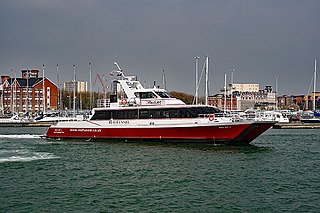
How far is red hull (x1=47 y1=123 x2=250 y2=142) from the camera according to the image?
34156 mm

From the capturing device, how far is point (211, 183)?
20.7m

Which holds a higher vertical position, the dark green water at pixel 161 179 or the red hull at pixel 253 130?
the red hull at pixel 253 130

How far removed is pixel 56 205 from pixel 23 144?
23.4m

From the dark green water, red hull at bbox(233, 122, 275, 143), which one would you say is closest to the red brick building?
the dark green water

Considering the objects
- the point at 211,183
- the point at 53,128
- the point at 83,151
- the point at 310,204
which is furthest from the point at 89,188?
the point at 53,128

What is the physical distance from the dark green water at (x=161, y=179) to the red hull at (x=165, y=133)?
3.57ft

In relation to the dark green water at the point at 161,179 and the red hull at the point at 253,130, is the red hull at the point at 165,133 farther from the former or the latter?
the dark green water at the point at 161,179

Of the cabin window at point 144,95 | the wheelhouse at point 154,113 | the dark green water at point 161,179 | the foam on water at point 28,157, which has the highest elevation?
the cabin window at point 144,95

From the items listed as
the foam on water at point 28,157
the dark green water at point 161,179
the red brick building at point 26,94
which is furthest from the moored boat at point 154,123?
the red brick building at point 26,94

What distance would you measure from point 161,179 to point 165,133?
14.5 metres

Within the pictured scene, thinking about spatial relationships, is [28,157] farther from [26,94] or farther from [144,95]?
[26,94]

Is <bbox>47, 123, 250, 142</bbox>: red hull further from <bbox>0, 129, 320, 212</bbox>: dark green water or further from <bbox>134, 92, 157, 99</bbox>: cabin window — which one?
<bbox>134, 92, 157, 99</bbox>: cabin window

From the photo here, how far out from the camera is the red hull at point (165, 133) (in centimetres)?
3416

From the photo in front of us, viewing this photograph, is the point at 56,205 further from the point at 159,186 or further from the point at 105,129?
the point at 105,129
